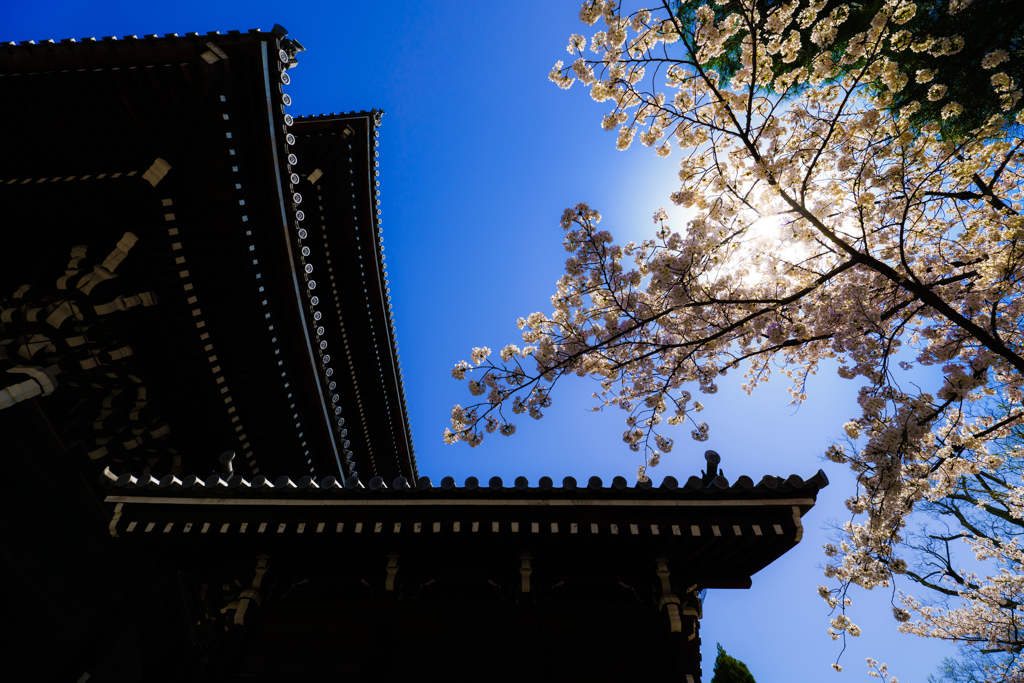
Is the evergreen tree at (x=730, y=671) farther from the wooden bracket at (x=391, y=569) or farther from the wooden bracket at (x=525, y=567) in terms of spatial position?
the wooden bracket at (x=391, y=569)

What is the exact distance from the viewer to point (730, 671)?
10.6 metres

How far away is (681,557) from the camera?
4.49 meters

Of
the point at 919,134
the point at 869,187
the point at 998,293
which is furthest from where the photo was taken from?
the point at 919,134

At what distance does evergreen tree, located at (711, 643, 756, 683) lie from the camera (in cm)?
1038

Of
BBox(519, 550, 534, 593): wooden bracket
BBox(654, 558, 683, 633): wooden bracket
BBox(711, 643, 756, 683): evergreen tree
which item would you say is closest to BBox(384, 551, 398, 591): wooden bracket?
BBox(519, 550, 534, 593): wooden bracket

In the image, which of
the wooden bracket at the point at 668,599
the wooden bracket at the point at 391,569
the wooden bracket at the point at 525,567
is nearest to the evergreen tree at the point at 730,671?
the wooden bracket at the point at 668,599

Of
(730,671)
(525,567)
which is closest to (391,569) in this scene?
(525,567)

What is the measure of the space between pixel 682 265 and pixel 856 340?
2905mm

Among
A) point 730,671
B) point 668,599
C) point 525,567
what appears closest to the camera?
point 668,599

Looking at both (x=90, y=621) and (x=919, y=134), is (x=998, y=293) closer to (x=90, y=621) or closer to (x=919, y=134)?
(x=919, y=134)

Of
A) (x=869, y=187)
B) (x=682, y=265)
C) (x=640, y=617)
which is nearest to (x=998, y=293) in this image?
(x=869, y=187)

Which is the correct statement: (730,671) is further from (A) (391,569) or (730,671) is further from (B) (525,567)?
(A) (391,569)

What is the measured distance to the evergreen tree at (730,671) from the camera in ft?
34.1

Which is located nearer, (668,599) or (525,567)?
(668,599)
